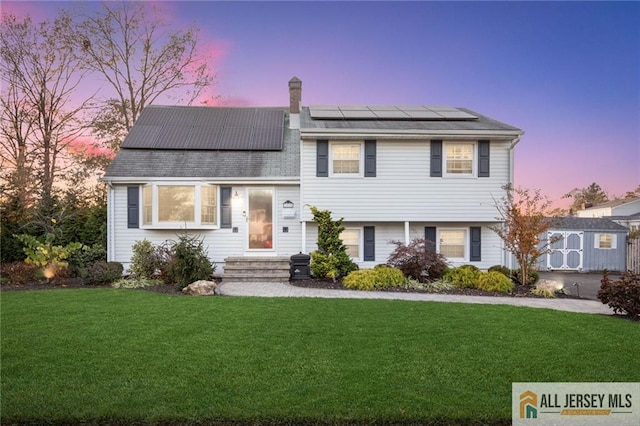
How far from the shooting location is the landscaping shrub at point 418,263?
11.1m

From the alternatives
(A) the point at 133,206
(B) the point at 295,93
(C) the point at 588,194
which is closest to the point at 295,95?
(B) the point at 295,93

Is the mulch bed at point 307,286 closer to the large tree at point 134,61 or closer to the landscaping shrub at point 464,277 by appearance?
the landscaping shrub at point 464,277

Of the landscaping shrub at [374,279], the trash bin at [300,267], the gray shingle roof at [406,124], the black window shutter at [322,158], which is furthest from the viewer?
the black window shutter at [322,158]

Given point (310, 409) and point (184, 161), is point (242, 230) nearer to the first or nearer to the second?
point (184, 161)

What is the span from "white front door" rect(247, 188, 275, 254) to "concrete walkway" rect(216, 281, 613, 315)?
9.18 feet

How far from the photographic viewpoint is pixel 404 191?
41.2 feet

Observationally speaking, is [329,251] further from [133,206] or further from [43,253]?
[43,253]

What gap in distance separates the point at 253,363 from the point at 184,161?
10.4 m

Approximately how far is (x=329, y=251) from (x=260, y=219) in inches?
118

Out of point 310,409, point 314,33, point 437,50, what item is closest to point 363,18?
point 314,33

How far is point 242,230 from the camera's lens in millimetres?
12875

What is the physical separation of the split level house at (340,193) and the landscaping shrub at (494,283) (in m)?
2.57

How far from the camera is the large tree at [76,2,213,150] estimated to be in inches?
736

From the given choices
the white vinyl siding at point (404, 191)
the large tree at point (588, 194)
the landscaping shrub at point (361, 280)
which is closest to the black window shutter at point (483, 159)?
the white vinyl siding at point (404, 191)
